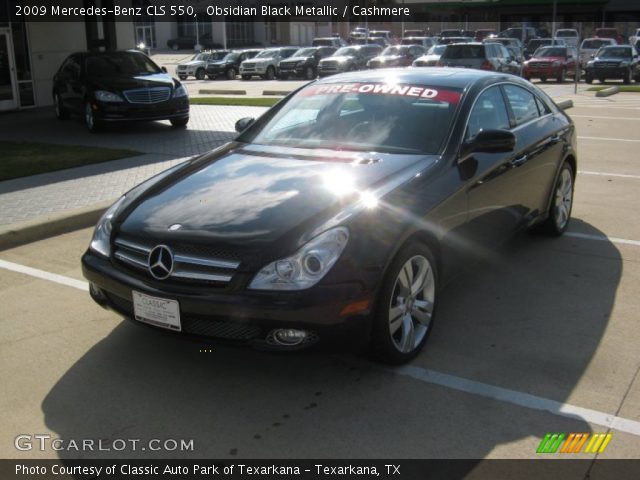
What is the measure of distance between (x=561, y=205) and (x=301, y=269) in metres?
3.75

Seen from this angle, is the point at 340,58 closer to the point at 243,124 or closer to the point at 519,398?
the point at 243,124

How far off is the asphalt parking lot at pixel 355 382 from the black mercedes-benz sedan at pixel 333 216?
0.97 ft

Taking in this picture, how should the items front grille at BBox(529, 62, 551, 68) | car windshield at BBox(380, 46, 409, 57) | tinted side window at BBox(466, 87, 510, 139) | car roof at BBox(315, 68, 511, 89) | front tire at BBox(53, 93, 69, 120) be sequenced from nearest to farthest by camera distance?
1. tinted side window at BBox(466, 87, 510, 139)
2. car roof at BBox(315, 68, 511, 89)
3. front tire at BBox(53, 93, 69, 120)
4. front grille at BBox(529, 62, 551, 68)
5. car windshield at BBox(380, 46, 409, 57)

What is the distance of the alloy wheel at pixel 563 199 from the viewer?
625 centimetres

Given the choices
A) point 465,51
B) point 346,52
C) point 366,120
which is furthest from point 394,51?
point 366,120

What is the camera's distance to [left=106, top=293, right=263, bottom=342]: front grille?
343 centimetres

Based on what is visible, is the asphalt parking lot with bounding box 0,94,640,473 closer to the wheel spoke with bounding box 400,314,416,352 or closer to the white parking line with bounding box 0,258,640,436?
the white parking line with bounding box 0,258,640,436

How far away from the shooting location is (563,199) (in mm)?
6395

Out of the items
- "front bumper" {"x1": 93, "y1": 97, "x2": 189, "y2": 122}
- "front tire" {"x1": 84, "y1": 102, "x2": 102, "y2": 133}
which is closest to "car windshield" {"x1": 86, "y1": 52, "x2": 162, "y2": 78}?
"front tire" {"x1": 84, "y1": 102, "x2": 102, "y2": 133}

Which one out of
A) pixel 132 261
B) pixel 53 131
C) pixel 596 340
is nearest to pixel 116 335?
pixel 132 261

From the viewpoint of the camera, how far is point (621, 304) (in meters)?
4.82

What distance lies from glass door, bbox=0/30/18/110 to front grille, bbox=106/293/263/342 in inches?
678

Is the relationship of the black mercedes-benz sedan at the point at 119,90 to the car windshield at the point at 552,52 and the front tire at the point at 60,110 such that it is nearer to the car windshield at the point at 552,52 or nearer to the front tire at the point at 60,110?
the front tire at the point at 60,110

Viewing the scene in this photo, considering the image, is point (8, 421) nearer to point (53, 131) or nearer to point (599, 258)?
point (599, 258)
